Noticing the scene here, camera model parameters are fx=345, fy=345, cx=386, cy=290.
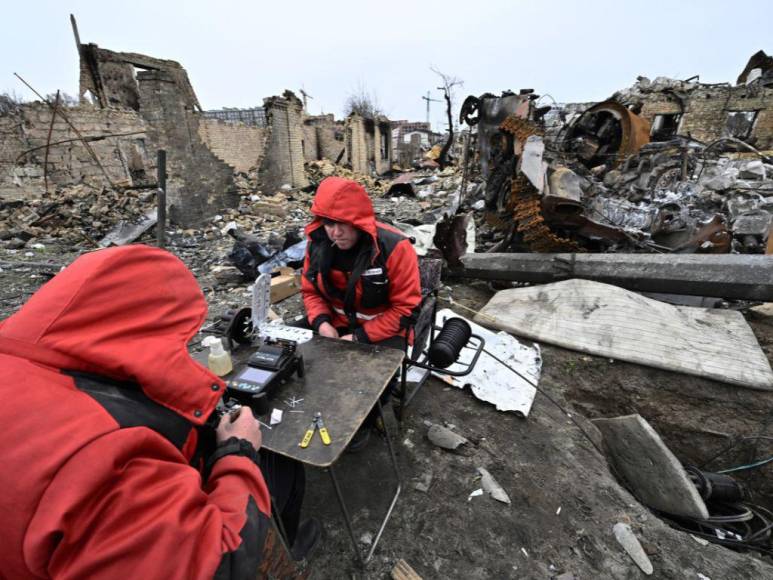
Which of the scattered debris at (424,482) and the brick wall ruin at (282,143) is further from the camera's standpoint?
the brick wall ruin at (282,143)

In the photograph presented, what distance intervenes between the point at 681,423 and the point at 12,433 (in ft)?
12.8

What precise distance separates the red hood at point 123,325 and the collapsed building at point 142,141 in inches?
311

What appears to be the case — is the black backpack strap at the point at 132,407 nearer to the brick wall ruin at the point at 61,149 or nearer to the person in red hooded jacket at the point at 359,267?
the person in red hooded jacket at the point at 359,267

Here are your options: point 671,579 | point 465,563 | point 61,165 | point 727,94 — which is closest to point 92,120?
point 61,165

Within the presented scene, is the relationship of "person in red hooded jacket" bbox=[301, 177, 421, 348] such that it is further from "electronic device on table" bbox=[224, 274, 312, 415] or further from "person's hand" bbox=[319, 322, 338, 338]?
"electronic device on table" bbox=[224, 274, 312, 415]

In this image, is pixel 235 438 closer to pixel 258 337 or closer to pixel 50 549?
pixel 50 549

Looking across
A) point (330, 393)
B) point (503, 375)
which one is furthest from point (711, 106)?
point (330, 393)

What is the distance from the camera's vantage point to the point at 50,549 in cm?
63

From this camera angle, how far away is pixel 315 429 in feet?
4.51

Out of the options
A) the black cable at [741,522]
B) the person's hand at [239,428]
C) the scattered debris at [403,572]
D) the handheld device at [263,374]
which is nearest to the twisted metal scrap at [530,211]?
the black cable at [741,522]

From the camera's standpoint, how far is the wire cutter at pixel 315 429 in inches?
51.9

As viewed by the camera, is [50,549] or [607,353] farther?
[607,353]

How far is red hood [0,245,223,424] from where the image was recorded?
0.76 m

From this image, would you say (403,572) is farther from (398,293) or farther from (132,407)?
(132,407)
